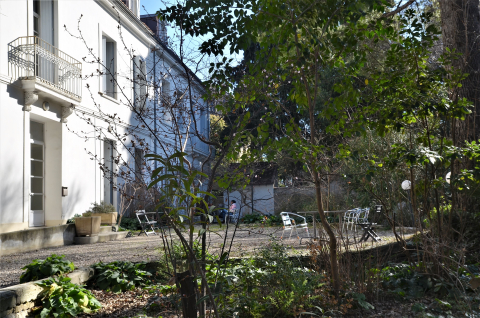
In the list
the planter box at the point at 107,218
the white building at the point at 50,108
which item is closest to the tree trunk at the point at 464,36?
the white building at the point at 50,108

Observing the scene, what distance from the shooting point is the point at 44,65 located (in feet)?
35.2

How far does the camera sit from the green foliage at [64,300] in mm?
4168

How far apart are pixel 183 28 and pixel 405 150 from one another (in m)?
2.40

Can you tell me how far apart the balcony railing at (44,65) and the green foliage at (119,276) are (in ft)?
16.5

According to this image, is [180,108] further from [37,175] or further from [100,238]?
[37,175]

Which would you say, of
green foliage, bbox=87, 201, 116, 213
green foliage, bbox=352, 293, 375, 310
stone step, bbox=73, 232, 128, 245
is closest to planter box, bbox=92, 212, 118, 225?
green foliage, bbox=87, 201, 116, 213

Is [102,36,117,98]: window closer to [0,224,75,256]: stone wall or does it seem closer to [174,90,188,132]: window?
[0,224,75,256]: stone wall

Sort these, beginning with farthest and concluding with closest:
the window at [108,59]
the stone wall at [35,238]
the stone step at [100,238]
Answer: the window at [108,59] < the stone step at [100,238] < the stone wall at [35,238]

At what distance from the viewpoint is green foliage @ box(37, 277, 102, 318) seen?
4168 millimetres

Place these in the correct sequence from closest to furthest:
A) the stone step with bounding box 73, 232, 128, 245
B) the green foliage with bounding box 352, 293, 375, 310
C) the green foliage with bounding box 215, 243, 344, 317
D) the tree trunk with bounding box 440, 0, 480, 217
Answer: the green foliage with bounding box 215, 243, 344, 317 < the green foliage with bounding box 352, 293, 375, 310 < the tree trunk with bounding box 440, 0, 480, 217 < the stone step with bounding box 73, 232, 128, 245

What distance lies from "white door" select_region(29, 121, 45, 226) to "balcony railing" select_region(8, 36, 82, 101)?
1.27 metres

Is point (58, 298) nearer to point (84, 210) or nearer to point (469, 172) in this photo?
point (469, 172)

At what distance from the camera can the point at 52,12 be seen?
11531 millimetres

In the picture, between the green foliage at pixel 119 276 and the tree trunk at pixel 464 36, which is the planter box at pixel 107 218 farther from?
the tree trunk at pixel 464 36
